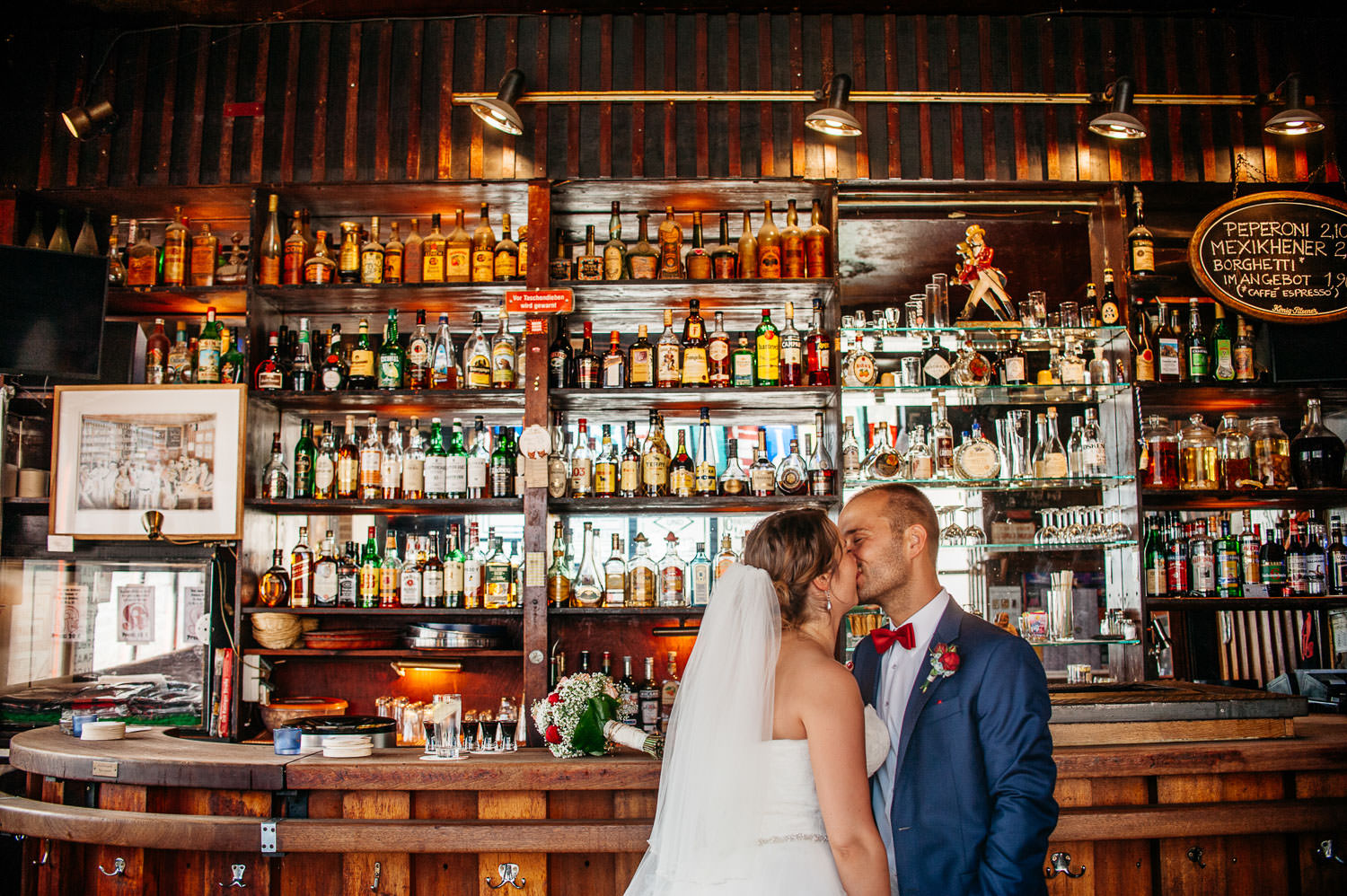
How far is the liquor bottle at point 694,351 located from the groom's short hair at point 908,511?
70.4 inches

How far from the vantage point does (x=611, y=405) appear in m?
4.19

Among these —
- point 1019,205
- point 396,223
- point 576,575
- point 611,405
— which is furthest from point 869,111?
point 576,575

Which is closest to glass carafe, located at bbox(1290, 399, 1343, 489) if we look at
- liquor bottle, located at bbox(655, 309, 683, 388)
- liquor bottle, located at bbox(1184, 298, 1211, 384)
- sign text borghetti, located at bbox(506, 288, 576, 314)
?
liquor bottle, located at bbox(1184, 298, 1211, 384)

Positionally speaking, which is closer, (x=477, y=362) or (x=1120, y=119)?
(x=1120, y=119)

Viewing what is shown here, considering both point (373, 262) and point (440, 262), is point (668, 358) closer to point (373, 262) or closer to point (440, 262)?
point (440, 262)

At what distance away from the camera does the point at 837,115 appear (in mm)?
3674

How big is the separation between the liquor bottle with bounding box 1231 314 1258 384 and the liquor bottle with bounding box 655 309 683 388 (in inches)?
94.3

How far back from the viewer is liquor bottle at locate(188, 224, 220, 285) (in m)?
4.16

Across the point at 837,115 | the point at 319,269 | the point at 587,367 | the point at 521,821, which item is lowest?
the point at 521,821

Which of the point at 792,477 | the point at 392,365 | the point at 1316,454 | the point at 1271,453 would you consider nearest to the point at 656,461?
the point at 792,477

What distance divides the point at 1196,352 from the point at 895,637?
2.69 metres

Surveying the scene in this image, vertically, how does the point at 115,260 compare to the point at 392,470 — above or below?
above

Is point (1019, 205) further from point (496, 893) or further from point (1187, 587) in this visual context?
point (496, 893)

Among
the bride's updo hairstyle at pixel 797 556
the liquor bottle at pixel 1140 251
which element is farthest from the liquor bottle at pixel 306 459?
the liquor bottle at pixel 1140 251
